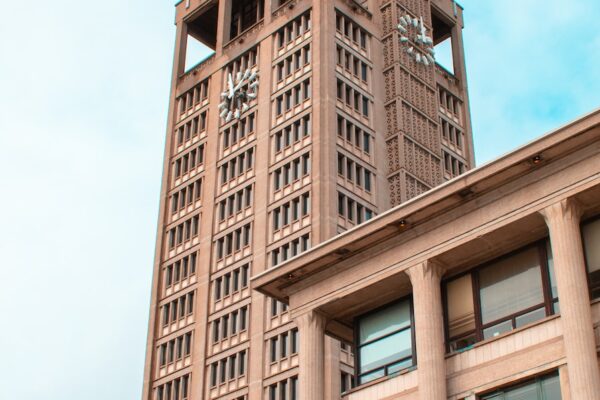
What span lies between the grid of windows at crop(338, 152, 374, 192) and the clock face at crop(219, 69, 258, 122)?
13.5 metres

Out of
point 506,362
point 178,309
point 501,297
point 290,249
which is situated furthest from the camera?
point 178,309

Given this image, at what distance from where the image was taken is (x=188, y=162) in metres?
101

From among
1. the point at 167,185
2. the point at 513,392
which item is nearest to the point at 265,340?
the point at 167,185

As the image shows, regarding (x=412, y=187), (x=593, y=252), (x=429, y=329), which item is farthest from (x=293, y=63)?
(x=593, y=252)

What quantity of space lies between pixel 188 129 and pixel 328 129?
21.6 m

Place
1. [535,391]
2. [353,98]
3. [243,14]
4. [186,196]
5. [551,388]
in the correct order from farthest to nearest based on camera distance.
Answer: [243,14], [186,196], [353,98], [535,391], [551,388]

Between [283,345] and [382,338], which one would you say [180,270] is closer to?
[283,345]

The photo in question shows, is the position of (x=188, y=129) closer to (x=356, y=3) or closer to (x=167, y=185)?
(x=167, y=185)

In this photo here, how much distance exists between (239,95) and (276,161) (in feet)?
36.0

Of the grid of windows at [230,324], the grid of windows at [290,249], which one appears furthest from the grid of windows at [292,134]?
the grid of windows at [230,324]

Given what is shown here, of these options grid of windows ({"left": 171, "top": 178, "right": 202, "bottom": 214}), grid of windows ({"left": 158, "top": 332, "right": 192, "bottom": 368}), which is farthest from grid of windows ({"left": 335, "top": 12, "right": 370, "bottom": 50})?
grid of windows ({"left": 158, "top": 332, "right": 192, "bottom": 368})

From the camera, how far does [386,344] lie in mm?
40062

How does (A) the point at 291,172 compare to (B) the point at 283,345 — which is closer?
(B) the point at 283,345

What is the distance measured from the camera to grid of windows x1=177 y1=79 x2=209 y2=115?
343ft
